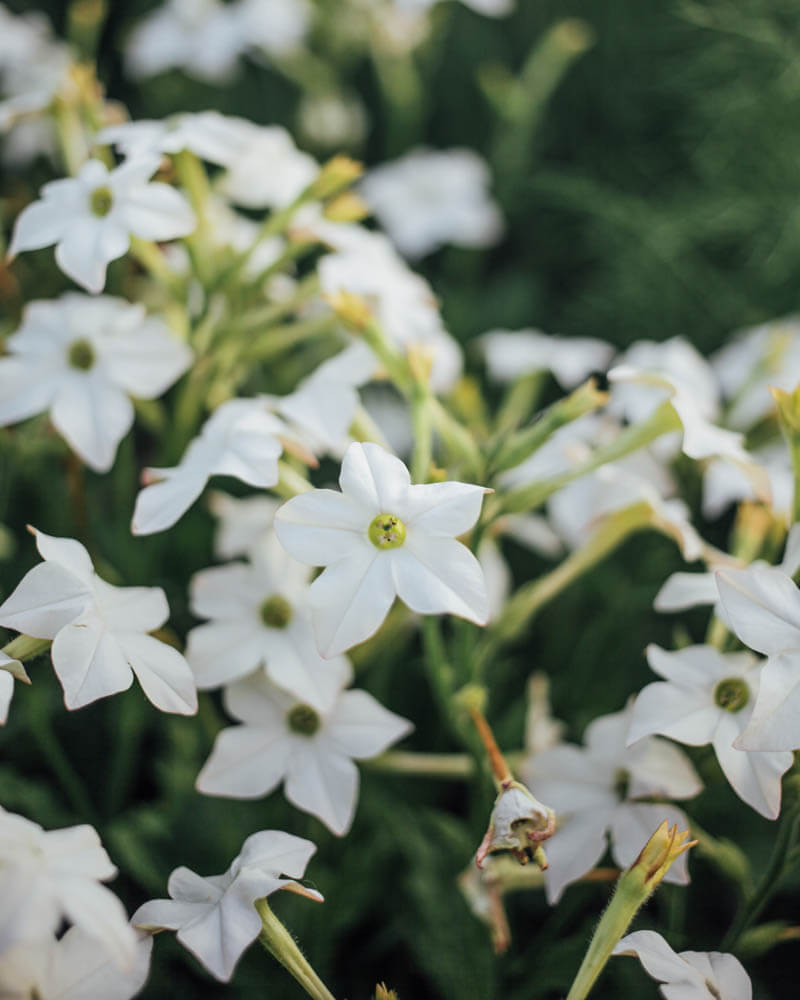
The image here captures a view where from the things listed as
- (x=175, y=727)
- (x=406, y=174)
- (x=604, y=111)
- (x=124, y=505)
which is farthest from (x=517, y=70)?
(x=175, y=727)

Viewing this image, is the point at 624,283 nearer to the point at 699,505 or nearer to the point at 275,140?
the point at 699,505

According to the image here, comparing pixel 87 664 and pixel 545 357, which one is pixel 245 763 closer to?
pixel 87 664

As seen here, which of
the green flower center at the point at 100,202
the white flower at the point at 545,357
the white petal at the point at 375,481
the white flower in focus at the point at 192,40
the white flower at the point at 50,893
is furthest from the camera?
the white flower in focus at the point at 192,40

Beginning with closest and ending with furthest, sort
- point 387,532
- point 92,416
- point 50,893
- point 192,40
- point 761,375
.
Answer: point 50,893 < point 387,532 < point 92,416 < point 761,375 < point 192,40

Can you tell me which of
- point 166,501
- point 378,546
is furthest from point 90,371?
point 378,546

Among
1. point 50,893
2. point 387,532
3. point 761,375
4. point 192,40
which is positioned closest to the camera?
point 50,893

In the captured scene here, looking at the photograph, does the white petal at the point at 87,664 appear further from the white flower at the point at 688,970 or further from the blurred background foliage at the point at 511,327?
the white flower at the point at 688,970

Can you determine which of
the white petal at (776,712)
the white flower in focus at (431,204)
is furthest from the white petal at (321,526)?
the white flower in focus at (431,204)

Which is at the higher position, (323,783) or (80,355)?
(80,355)
